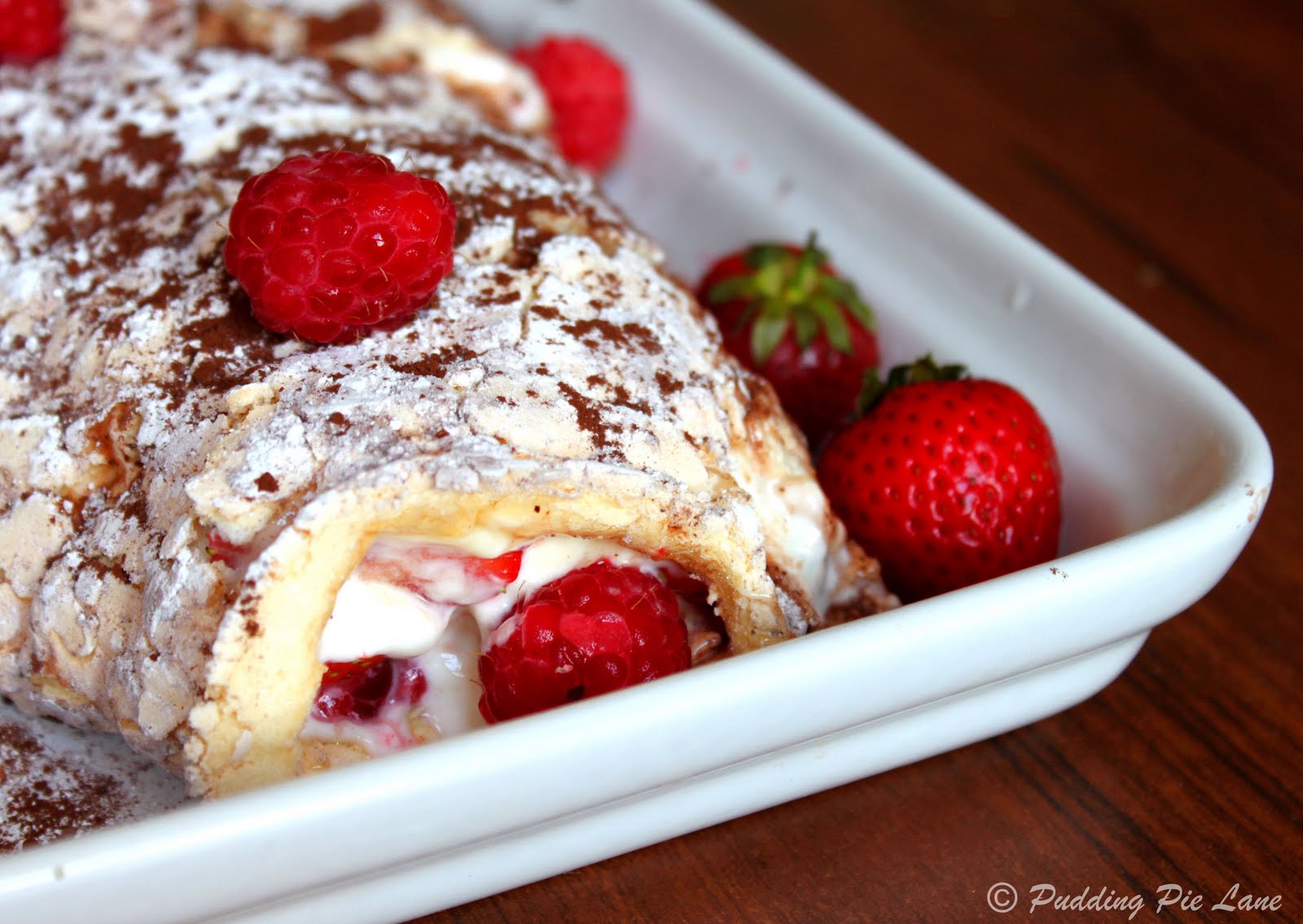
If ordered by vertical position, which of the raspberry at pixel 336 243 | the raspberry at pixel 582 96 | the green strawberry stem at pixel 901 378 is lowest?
the raspberry at pixel 582 96

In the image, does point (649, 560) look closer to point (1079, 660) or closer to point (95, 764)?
point (1079, 660)

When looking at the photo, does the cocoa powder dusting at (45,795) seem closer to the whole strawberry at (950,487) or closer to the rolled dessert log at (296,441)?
the rolled dessert log at (296,441)

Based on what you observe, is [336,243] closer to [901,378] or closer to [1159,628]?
[901,378]

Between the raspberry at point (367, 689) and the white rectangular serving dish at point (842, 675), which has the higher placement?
the white rectangular serving dish at point (842, 675)

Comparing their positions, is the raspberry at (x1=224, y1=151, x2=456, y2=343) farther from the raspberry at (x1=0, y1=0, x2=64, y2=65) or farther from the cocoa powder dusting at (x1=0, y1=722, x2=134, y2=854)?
the raspberry at (x1=0, y1=0, x2=64, y2=65)

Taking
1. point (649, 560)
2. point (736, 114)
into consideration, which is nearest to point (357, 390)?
point (649, 560)

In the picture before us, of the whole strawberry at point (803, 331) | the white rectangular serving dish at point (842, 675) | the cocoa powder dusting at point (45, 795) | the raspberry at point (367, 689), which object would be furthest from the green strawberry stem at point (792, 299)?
the cocoa powder dusting at point (45, 795)
